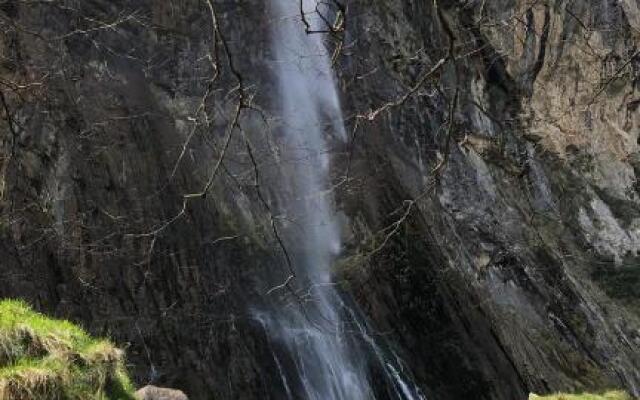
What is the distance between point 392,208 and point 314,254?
1.97 m

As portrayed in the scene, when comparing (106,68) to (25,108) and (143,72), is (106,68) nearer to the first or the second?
(143,72)

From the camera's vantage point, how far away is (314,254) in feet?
53.0

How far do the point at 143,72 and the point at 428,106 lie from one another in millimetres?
6341

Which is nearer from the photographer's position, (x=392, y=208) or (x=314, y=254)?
(x=392, y=208)

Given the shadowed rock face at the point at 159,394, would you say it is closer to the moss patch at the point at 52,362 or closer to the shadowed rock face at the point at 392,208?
the moss patch at the point at 52,362

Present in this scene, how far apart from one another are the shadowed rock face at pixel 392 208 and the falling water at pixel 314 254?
0.41m

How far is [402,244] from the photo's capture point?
15.6m

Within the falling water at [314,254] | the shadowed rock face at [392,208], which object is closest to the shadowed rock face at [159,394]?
the falling water at [314,254]

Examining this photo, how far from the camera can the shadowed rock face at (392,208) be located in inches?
535

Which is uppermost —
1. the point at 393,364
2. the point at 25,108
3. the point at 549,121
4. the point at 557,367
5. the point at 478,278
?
the point at 25,108

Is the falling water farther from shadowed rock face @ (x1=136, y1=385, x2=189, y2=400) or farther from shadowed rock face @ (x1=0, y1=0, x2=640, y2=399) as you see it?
shadowed rock face @ (x1=136, y1=385, x2=189, y2=400)

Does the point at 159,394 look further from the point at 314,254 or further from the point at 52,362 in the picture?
the point at 314,254

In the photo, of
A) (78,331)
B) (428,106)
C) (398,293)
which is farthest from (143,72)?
(78,331)

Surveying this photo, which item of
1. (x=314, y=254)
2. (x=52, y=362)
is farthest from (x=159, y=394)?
(x=314, y=254)
